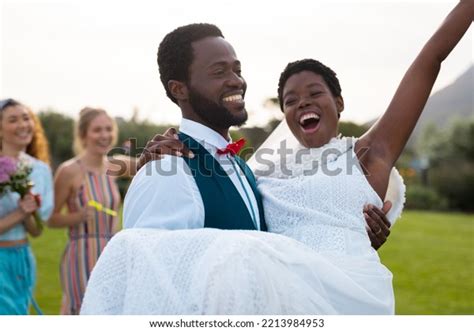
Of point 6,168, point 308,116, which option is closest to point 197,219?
point 308,116

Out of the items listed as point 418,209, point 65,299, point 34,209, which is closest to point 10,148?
point 34,209

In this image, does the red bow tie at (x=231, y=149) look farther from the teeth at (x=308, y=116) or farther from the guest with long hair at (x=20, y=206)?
the guest with long hair at (x=20, y=206)

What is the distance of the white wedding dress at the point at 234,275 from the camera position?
2.45 meters

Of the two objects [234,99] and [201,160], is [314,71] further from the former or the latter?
[201,160]

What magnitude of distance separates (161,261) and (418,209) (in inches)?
1122


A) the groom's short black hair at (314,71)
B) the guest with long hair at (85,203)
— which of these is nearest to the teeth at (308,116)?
the groom's short black hair at (314,71)

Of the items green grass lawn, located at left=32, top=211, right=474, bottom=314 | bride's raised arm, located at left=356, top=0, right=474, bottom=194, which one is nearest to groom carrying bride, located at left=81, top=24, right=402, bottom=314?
bride's raised arm, located at left=356, top=0, right=474, bottom=194

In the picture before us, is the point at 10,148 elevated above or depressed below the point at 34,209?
above

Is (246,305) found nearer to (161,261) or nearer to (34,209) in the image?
(161,261)

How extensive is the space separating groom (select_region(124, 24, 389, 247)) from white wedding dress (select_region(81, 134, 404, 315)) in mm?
179

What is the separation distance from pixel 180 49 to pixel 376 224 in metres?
1.20

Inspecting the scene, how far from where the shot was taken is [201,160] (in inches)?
119

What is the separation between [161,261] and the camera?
2537 millimetres

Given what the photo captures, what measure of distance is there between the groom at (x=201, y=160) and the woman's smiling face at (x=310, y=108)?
39 cm
